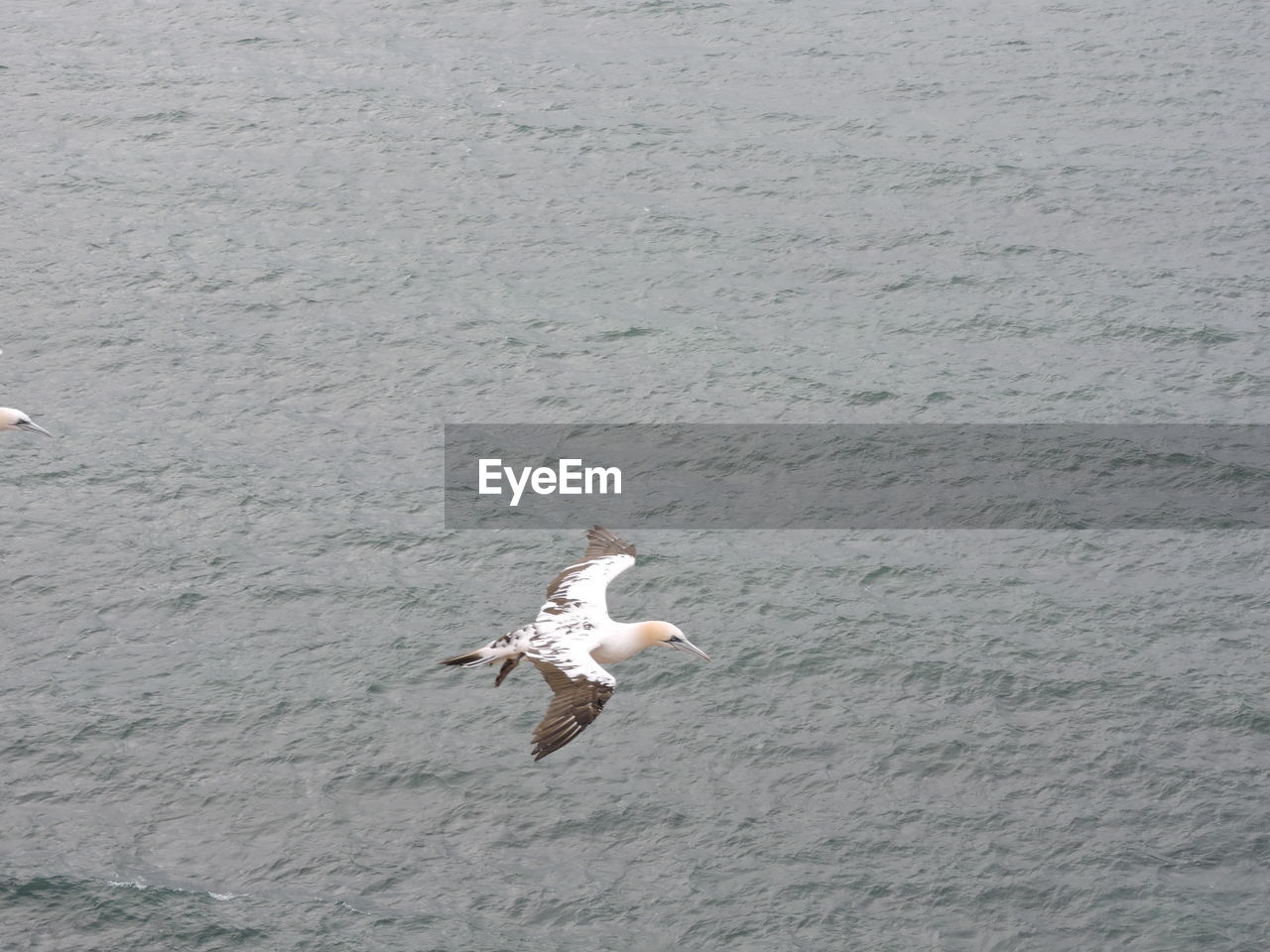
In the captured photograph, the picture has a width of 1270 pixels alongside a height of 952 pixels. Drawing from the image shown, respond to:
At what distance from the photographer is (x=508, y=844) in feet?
90.2

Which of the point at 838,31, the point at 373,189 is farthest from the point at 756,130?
the point at 373,189

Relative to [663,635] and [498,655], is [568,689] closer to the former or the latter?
[498,655]

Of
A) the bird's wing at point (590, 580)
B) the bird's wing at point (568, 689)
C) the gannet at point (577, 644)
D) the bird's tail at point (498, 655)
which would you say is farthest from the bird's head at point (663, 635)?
the bird's tail at point (498, 655)

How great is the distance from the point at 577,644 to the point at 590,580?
108 inches

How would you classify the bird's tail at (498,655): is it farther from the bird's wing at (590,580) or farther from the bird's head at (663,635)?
the bird's head at (663,635)

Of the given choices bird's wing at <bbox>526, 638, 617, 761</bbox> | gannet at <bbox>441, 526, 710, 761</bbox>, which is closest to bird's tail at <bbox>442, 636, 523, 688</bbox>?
gannet at <bbox>441, 526, 710, 761</bbox>

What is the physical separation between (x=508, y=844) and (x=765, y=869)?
154 inches

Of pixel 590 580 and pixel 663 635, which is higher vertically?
pixel 590 580

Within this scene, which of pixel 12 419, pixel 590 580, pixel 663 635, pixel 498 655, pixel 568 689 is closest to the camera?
pixel 568 689

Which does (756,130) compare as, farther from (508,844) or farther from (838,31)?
(508,844)

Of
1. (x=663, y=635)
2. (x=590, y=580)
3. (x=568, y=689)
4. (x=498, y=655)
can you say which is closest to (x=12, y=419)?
(x=590, y=580)

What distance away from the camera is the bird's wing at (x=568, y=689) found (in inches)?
850

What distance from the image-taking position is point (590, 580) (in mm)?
27250

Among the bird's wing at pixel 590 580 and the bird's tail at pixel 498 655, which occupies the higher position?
the bird's wing at pixel 590 580
